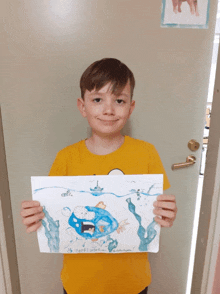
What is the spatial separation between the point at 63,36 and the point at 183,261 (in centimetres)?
127

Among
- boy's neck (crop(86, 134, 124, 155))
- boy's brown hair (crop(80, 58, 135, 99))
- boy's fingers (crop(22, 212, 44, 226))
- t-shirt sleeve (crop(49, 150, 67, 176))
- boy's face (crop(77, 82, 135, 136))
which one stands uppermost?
boy's brown hair (crop(80, 58, 135, 99))

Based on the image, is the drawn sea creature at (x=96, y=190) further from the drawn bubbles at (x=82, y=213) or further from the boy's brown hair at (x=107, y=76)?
the boy's brown hair at (x=107, y=76)

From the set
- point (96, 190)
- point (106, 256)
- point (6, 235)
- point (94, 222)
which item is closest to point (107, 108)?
point (96, 190)

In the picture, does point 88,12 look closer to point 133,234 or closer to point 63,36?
point 63,36

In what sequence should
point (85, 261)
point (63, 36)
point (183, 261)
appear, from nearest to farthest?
point (85, 261) → point (63, 36) → point (183, 261)

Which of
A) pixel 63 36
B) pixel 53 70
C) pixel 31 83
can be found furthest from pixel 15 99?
pixel 63 36

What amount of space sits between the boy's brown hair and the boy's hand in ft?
1.16

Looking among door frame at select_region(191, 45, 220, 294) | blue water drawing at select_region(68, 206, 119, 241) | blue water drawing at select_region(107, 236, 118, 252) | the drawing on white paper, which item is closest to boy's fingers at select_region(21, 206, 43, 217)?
blue water drawing at select_region(68, 206, 119, 241)

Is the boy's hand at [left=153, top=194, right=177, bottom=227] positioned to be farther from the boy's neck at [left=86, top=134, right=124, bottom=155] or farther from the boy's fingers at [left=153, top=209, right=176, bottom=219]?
the boy's neck at [left=86, top=134, right=124, bottom=155]

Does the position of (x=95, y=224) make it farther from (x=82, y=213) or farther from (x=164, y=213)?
(x=164, y=213)

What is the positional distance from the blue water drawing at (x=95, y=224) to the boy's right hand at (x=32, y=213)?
0.30 ft

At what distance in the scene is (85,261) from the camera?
77 centimetres

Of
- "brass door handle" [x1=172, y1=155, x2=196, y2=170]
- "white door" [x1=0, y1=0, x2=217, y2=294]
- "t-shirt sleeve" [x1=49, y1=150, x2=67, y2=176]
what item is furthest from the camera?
"brass door handle" [x1=172, y1=155, x2=196, y2=170]

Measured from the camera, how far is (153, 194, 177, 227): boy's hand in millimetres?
641
